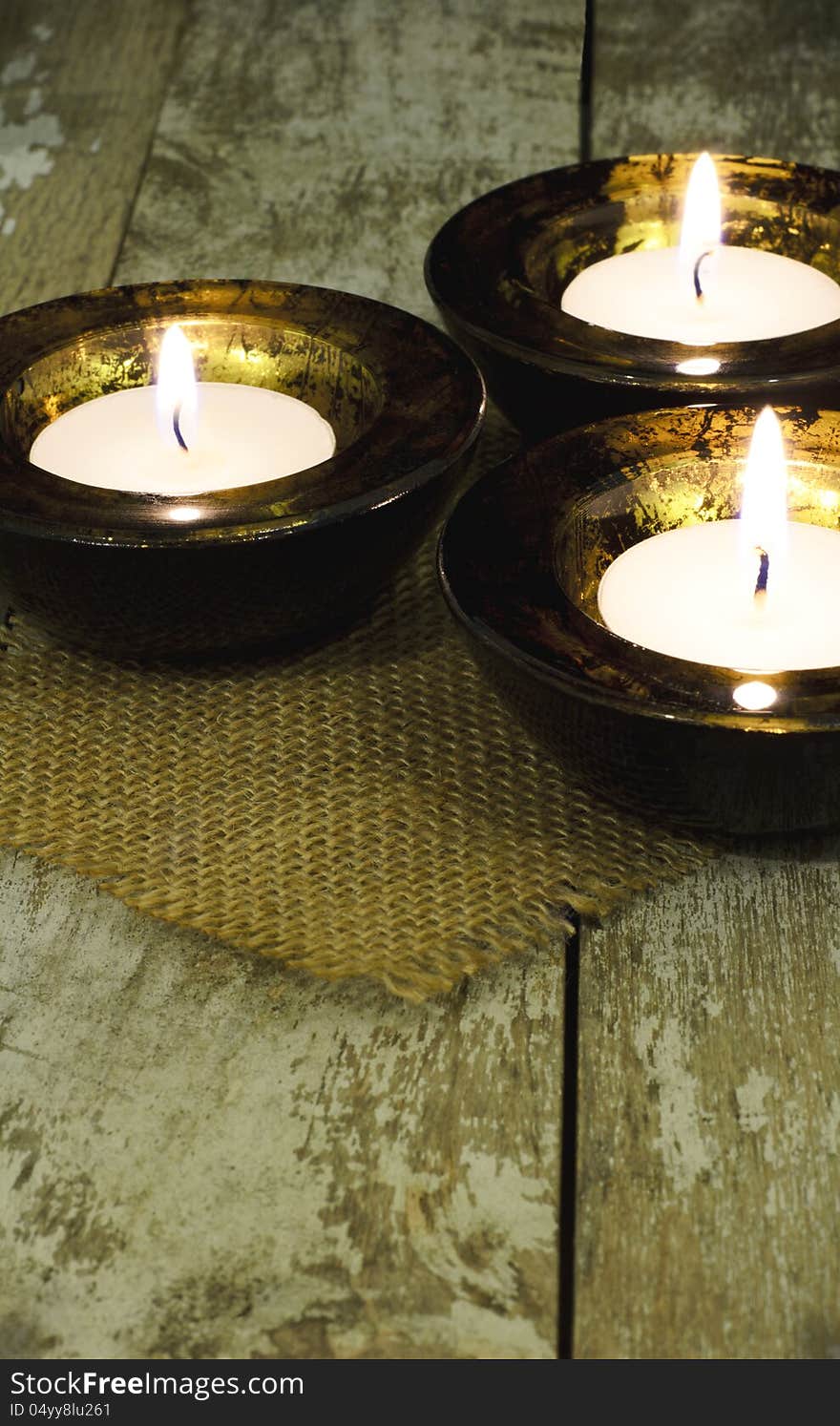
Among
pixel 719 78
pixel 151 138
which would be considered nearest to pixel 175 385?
pixel 151 138

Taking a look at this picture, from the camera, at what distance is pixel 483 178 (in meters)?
1.32

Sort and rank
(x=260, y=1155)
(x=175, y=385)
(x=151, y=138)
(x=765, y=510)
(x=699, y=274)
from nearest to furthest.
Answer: (x=260, y=1155), (x=765, y=510), (x=175, y=385), (x=699, y=274), (x=151, y=138)

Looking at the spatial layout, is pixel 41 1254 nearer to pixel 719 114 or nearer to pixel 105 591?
pixel 105 591

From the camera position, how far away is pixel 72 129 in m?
1.43

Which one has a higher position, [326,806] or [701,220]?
[701,220]

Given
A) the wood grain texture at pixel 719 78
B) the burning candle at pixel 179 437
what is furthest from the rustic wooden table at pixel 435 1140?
the wood grain texture at pixel 719 78

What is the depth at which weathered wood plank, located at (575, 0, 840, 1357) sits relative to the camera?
528mm

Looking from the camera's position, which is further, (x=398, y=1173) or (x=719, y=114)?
(x=719, y=114)

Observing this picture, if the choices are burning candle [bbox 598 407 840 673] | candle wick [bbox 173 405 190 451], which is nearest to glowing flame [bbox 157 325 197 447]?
candle wick [bbox 173 405 190 451]

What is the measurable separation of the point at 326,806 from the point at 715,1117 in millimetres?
223

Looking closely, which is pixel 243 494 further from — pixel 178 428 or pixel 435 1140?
pixel 435 1140
